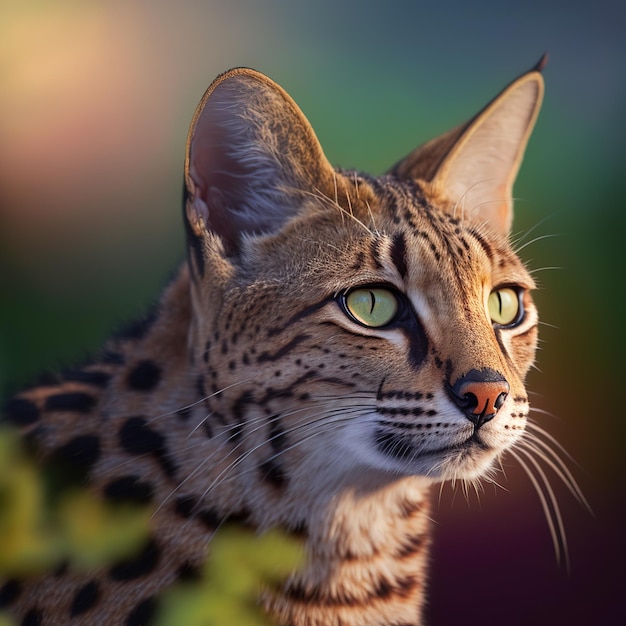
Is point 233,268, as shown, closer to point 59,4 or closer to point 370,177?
point 370,177

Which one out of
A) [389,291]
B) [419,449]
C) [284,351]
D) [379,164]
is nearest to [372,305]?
[389,291]

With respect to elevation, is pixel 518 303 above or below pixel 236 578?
above

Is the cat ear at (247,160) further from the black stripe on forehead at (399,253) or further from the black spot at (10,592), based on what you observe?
the black spot at (10,592)

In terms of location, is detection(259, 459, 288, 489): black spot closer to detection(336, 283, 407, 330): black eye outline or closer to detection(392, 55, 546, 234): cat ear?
detection(336, 283, 407, 330): black eye outline

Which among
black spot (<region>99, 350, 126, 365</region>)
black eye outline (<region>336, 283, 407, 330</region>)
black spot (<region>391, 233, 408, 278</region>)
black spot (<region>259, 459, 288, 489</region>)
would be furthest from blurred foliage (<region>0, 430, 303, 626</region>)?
black spot (<region>391, 233, 408, 278</region>)

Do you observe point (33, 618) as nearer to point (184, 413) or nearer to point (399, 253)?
point (184, 413)

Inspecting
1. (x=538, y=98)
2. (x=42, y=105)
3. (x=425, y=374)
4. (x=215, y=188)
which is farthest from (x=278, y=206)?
(x=538, y=98)

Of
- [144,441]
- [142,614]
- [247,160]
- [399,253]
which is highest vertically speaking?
[247,160]
